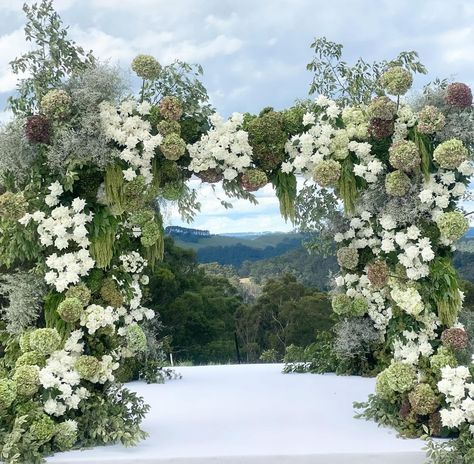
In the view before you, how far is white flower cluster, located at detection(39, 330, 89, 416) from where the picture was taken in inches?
232

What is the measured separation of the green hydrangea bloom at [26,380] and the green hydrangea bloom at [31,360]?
14 centimetres

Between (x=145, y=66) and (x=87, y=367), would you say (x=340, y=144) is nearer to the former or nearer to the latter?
(x=145, y=66)

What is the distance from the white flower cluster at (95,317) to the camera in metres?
6.16

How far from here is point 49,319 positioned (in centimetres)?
632

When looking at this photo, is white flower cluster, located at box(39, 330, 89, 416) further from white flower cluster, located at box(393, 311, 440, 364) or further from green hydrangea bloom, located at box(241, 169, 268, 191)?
white flower cluster, located at box(393, 311, 440, 364)

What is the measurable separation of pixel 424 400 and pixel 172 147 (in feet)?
9.86

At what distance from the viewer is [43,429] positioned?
223 inches

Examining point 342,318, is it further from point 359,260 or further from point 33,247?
point 33,247

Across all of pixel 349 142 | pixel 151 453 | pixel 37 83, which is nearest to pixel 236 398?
pixel 151 453

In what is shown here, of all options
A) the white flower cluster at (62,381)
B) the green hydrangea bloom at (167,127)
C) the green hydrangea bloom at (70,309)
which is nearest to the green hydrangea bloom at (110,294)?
the green hydrangea bloom at (70,309)

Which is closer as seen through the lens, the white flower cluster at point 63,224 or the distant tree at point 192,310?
the white flower cluster at point 63,224

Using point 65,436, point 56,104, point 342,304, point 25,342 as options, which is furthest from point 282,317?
point 56,104

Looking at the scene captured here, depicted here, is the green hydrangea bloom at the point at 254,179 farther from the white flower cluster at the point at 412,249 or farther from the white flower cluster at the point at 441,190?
the white flower cluster at the point at 441,190

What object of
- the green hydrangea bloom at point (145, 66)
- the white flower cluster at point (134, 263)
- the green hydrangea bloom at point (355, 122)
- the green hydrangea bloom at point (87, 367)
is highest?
the green hydrangea bloom at point (145, 66)
